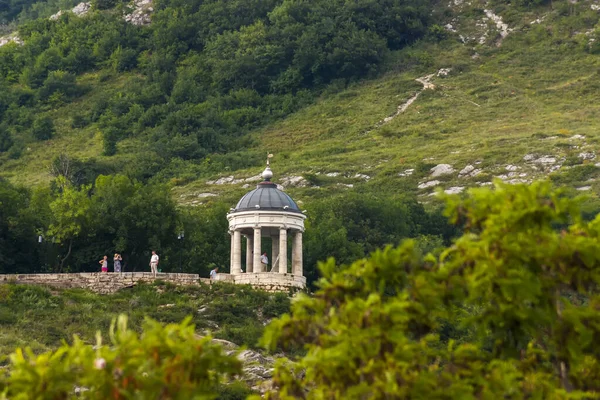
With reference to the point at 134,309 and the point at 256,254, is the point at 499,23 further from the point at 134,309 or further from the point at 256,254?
the point at 134,309

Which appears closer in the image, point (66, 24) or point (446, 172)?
point (446, 172)

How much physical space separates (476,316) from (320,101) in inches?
4034

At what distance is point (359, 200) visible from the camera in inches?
3068

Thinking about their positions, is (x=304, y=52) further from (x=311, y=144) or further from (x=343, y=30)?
(x=311, y=144)

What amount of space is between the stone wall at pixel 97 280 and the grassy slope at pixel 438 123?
1430 inches

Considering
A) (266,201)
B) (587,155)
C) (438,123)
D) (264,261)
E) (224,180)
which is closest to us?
(266,201)

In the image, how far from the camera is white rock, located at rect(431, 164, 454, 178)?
9681cm

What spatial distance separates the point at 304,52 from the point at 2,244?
74.5m

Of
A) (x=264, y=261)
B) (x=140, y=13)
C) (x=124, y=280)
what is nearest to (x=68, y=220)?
(x=124, y=280)

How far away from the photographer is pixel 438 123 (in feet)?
368

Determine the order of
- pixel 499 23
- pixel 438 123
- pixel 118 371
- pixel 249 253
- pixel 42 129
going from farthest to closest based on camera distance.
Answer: pixel 499 23 → pixel 42 129 → pixel 438 123 → pixel 249 253 → pixel 118 371

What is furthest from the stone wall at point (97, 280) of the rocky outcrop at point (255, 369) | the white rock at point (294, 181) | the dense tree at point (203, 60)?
the dense tree at point (203, 60)

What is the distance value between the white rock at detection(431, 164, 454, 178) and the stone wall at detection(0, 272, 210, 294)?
45.9 m

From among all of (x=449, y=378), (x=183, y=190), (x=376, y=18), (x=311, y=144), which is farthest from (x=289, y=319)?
(x=376, y=18)
